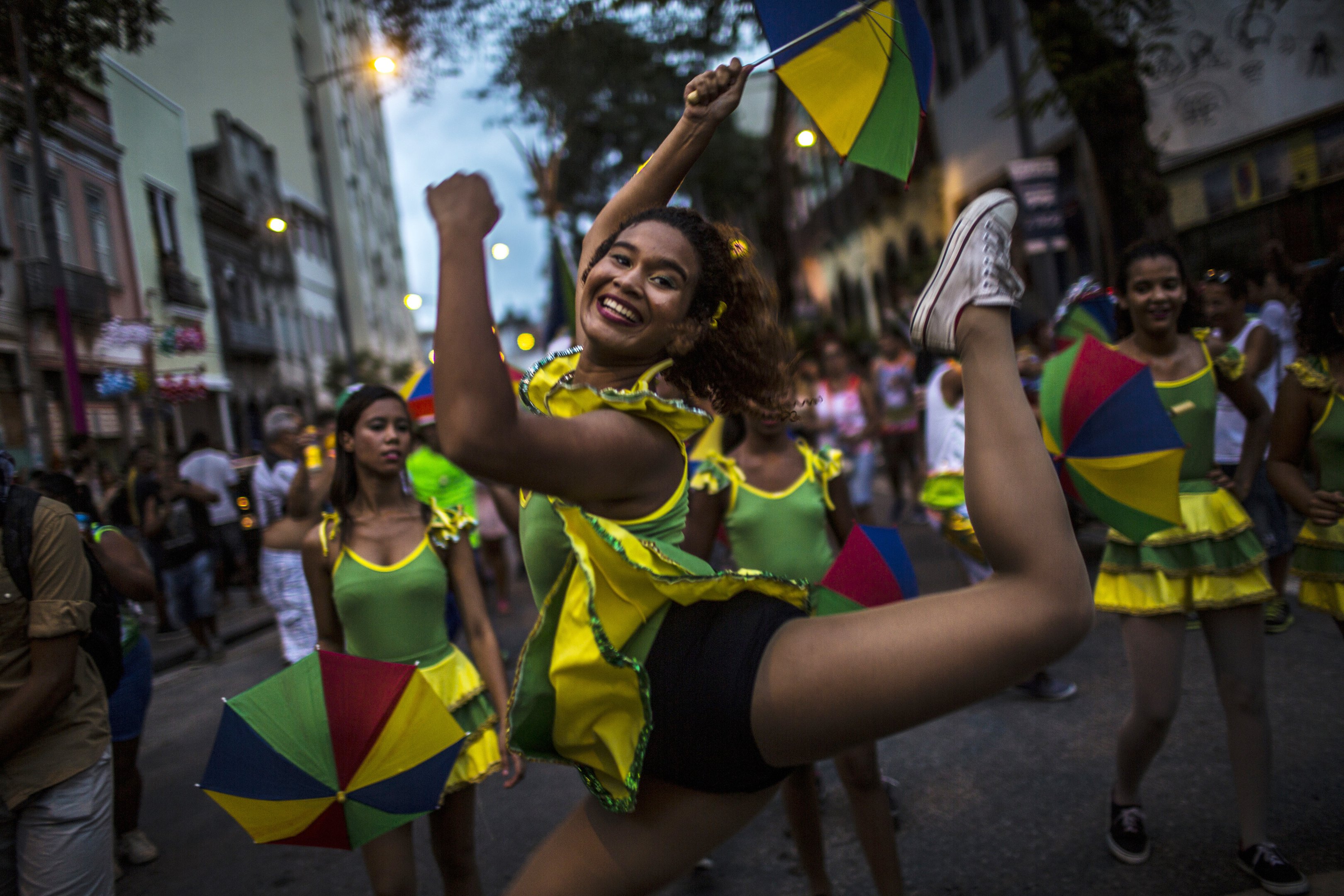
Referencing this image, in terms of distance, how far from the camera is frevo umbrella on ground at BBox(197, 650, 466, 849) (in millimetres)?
2273

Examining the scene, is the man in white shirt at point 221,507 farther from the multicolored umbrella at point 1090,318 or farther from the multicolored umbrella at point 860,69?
the multicolored umbrella at point 860,69

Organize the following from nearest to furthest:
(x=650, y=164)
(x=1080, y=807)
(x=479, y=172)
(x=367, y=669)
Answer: (x=479, y=172)
(x=650, y=164)
(x=367, y=669)
(x=1080, y=807)

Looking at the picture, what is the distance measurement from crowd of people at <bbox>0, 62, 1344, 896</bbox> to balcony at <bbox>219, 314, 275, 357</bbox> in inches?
941

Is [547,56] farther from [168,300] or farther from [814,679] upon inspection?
[814,679]

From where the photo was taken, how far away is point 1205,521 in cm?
315

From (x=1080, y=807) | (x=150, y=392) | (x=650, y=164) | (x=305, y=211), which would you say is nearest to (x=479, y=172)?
(x=650, y=164)

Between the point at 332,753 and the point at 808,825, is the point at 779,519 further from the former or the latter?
the point at 332,753

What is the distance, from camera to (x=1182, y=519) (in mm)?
3086

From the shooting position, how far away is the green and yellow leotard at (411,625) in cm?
295

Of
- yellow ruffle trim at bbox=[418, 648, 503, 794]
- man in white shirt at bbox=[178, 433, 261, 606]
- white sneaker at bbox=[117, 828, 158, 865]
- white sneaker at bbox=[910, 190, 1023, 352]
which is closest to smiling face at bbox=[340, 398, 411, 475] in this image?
yellow ruffle trim at bbox=[418, 648, 503, 794]

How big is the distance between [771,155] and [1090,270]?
20.4 feet

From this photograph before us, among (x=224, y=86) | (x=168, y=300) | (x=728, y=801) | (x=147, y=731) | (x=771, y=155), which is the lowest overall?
(x=147, y=731)

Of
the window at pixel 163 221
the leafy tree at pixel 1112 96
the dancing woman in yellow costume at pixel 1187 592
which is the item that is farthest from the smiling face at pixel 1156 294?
the window at pixel 163 221

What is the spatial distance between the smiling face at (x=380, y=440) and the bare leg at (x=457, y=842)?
1.19 metres
